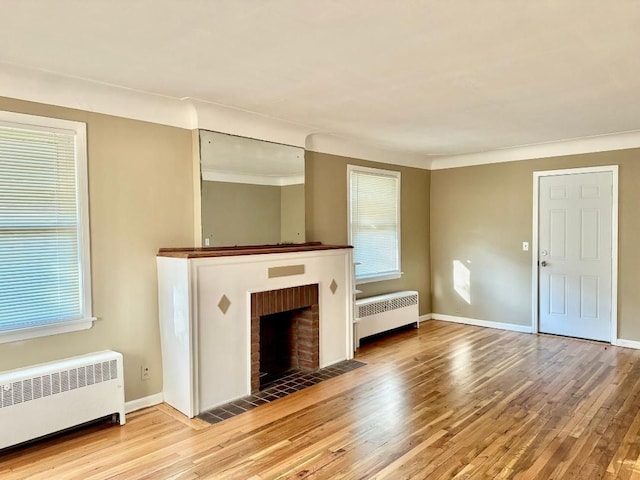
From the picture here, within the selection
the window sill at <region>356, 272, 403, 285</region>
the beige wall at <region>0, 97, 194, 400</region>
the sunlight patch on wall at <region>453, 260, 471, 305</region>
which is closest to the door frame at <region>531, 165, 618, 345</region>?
the sunlight patch on wall at <region>453, 260, 471, 305</region>

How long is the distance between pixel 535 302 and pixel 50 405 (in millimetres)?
5345

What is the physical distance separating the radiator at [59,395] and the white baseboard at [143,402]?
18 cm

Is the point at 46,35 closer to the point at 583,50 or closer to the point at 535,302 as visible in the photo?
the point at 583,50

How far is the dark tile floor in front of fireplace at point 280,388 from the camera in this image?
11.1ft

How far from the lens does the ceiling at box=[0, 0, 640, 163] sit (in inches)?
80.3

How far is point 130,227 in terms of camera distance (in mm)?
3385

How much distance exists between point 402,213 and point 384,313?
1458 millimetres

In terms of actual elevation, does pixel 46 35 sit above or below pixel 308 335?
above

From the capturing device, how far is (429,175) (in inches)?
261

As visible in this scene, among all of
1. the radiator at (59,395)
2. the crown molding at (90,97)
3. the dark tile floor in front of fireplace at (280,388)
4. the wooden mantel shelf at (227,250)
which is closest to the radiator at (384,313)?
the dark tile floor in front of fireplace at (280,388)

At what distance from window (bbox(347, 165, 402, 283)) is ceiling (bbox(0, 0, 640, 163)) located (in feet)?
5.24

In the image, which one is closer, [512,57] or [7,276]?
[512,57]

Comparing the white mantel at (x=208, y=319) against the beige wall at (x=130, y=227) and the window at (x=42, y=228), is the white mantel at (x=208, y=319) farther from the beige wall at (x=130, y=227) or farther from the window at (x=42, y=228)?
the window at (x=42, y=228)

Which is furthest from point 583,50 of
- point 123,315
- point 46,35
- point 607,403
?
point 123,315
